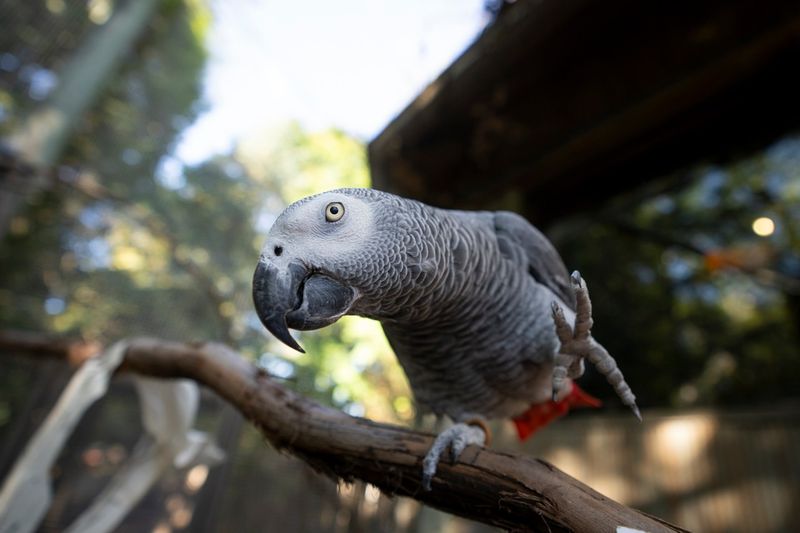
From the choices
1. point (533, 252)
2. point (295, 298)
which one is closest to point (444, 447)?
point (295, 298)

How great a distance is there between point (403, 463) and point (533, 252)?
2.20ft

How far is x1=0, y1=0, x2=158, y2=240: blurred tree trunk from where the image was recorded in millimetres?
2557

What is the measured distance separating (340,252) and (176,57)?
4774 mm

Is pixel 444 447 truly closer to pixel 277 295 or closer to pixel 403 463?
pixel 403 463

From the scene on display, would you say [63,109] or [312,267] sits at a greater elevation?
[63,109]

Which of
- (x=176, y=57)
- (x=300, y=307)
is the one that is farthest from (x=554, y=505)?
(x=176, y=57)

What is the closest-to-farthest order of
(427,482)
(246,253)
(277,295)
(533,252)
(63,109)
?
(277,295), (427,482), (533,252), (63,109), (246,253)

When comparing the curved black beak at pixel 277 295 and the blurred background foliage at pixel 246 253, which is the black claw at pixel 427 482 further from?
the blurred background foliage at pixel 246 253

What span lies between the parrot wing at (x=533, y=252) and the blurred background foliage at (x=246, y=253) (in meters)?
0.96

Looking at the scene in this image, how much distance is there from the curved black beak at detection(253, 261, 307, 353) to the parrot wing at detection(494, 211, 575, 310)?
640mm

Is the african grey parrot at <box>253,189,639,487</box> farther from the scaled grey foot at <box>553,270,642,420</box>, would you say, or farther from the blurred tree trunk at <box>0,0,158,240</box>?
the blurred tree trunk at <box>0,0,158,240</box>

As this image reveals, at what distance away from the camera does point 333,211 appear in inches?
32.4

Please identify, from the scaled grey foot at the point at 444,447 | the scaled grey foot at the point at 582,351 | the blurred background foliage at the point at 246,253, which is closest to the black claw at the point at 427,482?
the scaled grey foot at the point at 444,447

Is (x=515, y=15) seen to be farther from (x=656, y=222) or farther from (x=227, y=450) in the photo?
(x=656, y=222)
